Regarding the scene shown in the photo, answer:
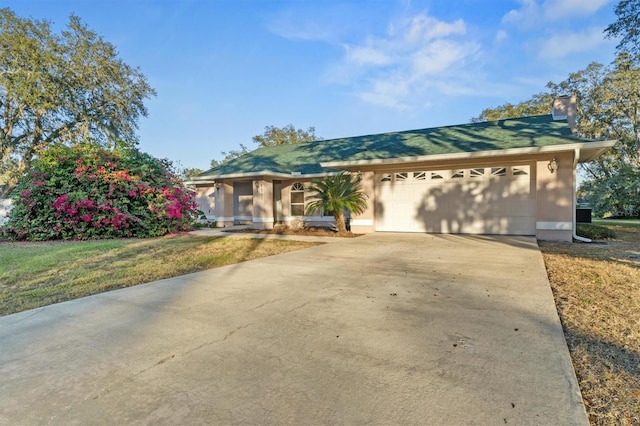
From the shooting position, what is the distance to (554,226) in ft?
32.5

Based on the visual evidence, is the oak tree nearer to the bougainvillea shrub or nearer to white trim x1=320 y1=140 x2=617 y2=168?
the bougainvillea shrub

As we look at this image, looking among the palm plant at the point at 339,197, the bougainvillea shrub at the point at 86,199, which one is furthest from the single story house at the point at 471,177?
the bougainvillea shrub at the point at 86,199

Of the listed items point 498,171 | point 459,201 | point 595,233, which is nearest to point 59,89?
point 459,201

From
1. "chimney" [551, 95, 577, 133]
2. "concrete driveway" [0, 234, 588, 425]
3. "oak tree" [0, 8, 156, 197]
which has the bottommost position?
"concrete driveway" [0, 234, 588, 425]

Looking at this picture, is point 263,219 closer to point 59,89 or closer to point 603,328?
point 603,328

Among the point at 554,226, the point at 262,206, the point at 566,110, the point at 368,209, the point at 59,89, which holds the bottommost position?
the point at 554,226

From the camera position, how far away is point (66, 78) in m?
19.6

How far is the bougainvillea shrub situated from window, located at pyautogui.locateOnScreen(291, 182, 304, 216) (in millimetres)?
5571

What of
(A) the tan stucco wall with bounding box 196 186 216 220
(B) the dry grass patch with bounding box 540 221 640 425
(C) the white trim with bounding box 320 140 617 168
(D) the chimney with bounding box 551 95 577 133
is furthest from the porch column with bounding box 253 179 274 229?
(D) the chimney with bounding box 551 95 577 133

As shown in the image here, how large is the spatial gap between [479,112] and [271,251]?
30.3m

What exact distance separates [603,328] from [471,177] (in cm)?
855

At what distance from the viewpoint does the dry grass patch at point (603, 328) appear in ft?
6.82

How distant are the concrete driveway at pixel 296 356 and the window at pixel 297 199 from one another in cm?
1127

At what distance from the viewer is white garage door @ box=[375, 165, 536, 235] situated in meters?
10.5
